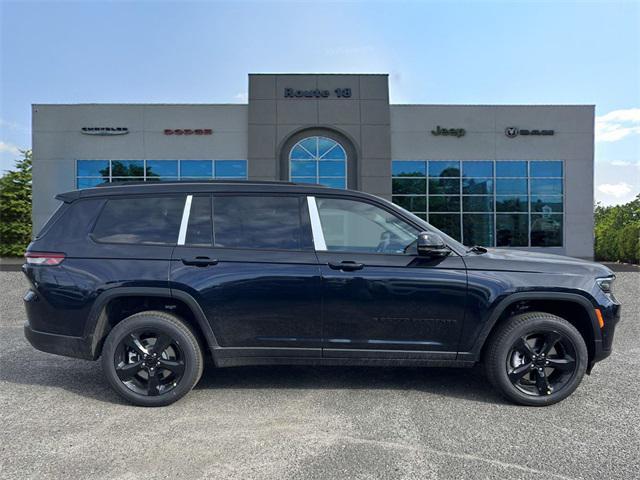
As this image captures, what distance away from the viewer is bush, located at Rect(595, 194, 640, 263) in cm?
1916

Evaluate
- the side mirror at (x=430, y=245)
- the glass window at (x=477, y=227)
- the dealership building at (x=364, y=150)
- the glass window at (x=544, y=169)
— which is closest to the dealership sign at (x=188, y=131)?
the dealership building at (x=364, y=150)

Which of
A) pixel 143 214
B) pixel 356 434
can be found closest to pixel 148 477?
pixel 356 434

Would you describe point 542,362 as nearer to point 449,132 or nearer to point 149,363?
point 149,363

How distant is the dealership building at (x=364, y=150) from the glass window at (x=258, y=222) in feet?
50.2

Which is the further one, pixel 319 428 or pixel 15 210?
pixel 15 210

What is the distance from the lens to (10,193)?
21.5 m

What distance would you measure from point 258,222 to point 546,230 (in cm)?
1967

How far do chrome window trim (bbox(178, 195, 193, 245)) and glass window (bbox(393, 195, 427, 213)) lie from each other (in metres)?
16.3

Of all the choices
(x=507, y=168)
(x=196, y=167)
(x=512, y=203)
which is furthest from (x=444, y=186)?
(x=196, y=167)

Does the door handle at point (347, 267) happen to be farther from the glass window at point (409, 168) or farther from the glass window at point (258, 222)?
the glass window at point (409, 168)

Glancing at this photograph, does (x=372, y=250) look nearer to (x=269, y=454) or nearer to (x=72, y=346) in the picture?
(x=269, y=454)

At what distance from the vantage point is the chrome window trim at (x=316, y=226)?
3523 millimetres

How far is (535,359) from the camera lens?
346cm

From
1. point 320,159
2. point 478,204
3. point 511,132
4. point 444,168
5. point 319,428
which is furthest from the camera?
point 478,204
